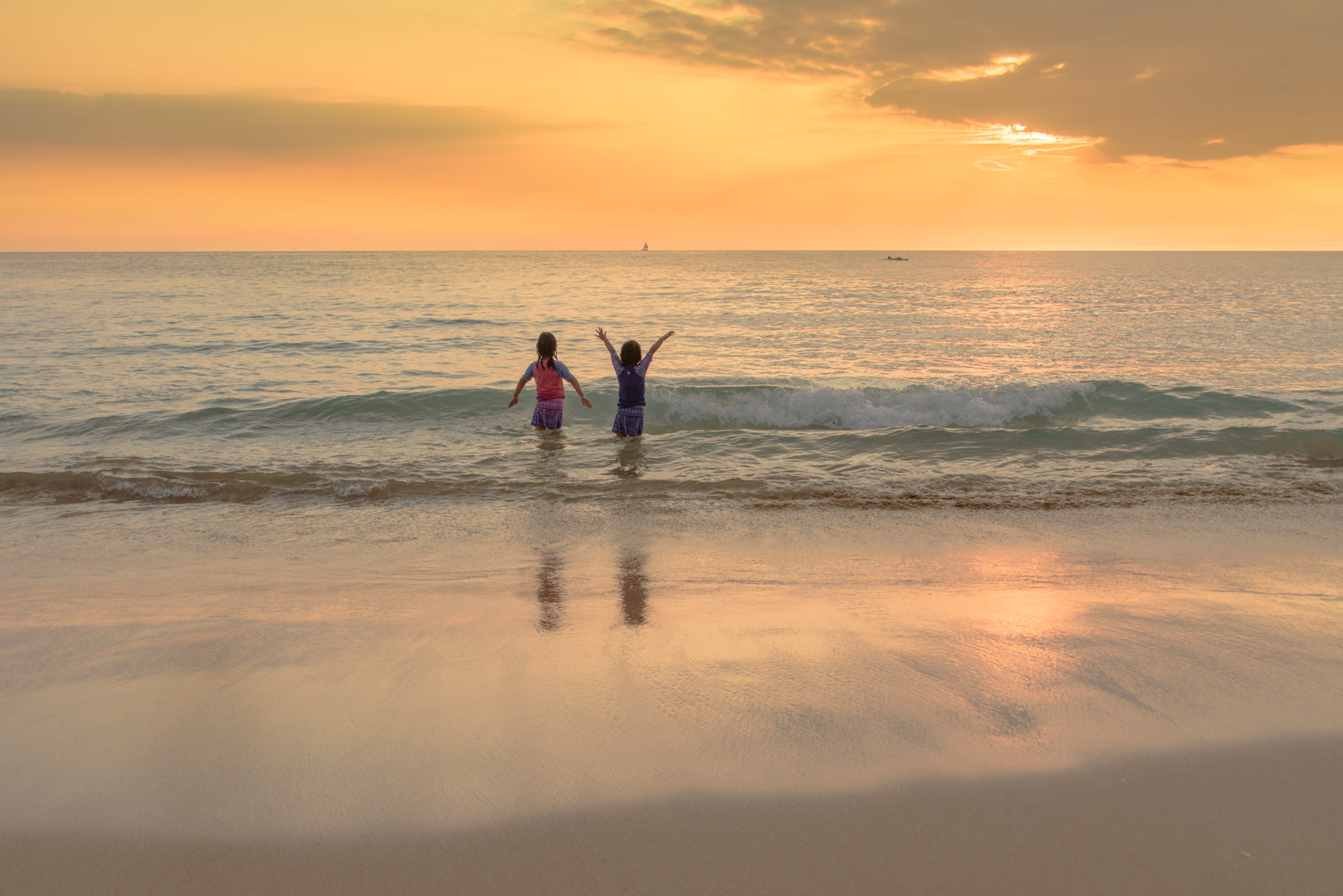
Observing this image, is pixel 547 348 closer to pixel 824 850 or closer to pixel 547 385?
pixel 547 385

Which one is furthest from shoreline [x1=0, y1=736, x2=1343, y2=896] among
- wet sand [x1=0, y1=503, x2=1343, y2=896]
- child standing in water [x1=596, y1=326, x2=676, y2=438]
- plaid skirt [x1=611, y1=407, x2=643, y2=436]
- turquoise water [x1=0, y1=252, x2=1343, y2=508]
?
plaid skirt [x1=611, y1=407, x2=643, y2=436]

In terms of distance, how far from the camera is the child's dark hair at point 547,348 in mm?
10648

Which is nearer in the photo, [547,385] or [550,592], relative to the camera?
[550,592]

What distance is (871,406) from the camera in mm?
14406

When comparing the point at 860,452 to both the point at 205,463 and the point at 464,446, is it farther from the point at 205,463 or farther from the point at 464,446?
the point at 205,463

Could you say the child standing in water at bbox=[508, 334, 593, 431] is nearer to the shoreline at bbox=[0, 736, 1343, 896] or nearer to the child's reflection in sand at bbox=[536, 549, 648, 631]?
the child's reflection in sand at bbox=[536, 549, 648, 631]

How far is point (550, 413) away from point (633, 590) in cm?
680

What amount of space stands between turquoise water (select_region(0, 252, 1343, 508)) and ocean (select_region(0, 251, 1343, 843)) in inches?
4.2

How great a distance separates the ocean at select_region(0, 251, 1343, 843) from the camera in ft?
9.80

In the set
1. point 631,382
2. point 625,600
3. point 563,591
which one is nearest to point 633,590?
point 625,600

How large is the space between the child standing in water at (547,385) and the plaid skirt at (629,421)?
0.64 m

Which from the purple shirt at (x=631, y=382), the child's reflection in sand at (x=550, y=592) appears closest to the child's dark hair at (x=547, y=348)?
the purple shirt at (x=631, y=382)

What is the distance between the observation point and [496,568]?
585cm

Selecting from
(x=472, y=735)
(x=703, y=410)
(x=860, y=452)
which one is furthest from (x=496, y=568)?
(x=703, y=410)
